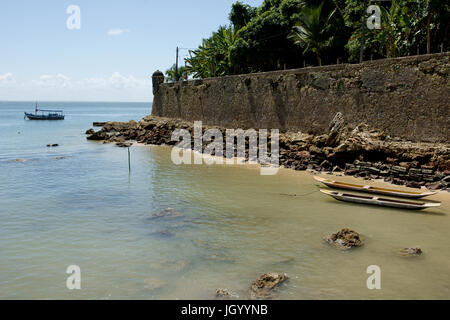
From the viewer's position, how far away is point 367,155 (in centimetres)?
1589

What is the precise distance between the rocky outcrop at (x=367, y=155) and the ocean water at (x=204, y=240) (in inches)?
60.1

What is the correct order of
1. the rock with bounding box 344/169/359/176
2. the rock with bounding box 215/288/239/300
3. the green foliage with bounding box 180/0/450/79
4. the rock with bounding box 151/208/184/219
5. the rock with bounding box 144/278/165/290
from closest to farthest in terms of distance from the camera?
the rock with bounding box 215/288/239/300 < the rock with bounding box 144/278/165/290 < the rock with bounding box 151/208/184/219 < the rock with bounding box 344/169/359/176 < the green foliage with bounding box 180/0/450/79

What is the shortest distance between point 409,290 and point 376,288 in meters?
0.60

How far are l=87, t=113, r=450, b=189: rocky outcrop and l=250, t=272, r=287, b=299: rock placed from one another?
9023mm

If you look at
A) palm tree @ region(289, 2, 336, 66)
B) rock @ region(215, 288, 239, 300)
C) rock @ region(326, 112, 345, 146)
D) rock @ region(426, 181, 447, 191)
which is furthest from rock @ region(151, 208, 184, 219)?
palm tree @ region(289, 2, 336, 66)

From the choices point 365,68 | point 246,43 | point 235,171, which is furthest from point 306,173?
point 246,43

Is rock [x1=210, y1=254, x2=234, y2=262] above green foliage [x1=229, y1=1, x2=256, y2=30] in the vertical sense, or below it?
below

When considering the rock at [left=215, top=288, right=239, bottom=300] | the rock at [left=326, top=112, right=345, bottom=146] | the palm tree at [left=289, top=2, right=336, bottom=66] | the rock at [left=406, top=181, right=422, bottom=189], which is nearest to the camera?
the rock at [left=215, top=288, right=239, bottom=300]

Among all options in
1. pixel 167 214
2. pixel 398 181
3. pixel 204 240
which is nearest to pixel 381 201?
pixel 398 181

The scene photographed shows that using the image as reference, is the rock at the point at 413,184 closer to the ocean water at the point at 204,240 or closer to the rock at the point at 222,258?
the ocean water at the point at 204,240

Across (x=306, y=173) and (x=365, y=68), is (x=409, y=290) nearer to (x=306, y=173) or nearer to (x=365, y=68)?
(x=306, y=173)

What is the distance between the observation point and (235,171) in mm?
18109

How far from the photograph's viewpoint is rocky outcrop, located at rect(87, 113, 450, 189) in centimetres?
1390

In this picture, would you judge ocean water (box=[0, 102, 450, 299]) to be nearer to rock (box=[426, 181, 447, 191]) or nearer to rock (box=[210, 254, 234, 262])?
rock (box=[210, 254, 234, 262])
